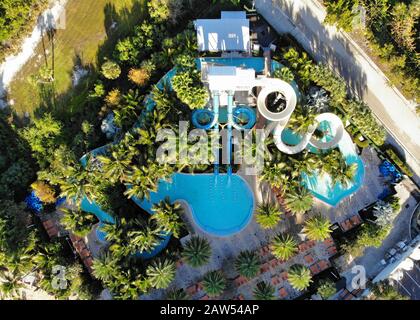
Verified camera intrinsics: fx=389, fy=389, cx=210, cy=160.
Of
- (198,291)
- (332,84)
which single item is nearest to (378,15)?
(332,84)

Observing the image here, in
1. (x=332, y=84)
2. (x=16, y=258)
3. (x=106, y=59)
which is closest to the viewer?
(x=16, y=258)

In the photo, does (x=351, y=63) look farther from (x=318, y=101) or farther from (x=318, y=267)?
(x=318, y=267)

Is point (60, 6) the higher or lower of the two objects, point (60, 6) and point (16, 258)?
the higher

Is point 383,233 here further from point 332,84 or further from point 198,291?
point 198,291

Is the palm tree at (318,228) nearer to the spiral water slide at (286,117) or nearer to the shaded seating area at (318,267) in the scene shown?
the shaded seating area at (318,267)

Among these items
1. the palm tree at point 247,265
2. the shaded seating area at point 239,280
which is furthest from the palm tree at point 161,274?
the shaded seating area at point 239,280

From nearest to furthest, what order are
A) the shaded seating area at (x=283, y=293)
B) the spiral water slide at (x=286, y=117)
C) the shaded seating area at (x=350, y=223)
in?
the shaded seating area at (x=283, y=293), the spiral water slide at (x=286, y=117), the shaded seating area at (x=350, y=223)
